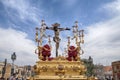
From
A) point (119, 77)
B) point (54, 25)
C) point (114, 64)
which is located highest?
point (54, 25)

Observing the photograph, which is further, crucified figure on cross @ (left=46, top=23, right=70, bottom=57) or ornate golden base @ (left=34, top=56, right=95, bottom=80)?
crucified figure on cross @ (left=46, top=23, right=70, bottom=57)

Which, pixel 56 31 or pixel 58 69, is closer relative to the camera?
pixel 58 69

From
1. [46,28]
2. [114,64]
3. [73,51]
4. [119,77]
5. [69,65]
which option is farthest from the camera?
[114,64]

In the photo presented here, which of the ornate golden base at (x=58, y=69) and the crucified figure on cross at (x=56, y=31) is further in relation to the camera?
the crucified figure on cross at (x=56, y=31)

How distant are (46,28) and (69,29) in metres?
2.81

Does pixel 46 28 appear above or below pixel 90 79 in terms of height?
above

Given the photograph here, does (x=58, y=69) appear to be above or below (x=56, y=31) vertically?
below

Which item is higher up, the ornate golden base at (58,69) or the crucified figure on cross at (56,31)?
the crucified figure on cross at (56,31)

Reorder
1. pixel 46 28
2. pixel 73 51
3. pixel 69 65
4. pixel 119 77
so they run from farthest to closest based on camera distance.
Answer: pixel 119 77
pixel 46 28
pixel 73 51
pixel 69 65

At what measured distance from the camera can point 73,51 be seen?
1906cm

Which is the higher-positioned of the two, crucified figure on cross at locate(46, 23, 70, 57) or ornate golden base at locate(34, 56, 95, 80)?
crucified figure on cross at locate(46, 23, 70, 57)

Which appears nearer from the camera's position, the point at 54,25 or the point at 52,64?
the point at 52,64

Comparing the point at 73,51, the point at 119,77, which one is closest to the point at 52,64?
the point at 73,51

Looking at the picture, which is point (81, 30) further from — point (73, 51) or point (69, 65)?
point (69, 65)
